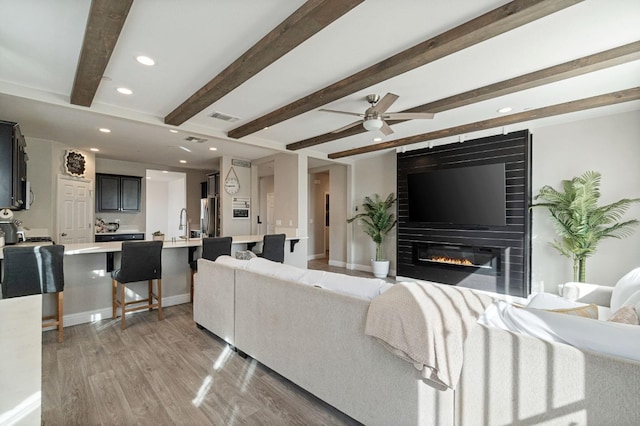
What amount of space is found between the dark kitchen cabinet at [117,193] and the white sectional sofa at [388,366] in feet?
18.9

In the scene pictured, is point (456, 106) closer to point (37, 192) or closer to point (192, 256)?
point (192, 256)

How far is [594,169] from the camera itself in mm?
4062

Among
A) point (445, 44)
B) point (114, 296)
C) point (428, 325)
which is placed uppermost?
point (445, 44)

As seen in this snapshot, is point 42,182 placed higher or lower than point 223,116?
lower

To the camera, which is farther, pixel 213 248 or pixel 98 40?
pixel 213 248

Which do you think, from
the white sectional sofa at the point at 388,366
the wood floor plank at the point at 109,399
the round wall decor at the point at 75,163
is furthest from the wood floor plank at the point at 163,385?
the round wall decor at the point at 75,163

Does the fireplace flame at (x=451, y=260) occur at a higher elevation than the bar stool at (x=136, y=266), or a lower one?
lower

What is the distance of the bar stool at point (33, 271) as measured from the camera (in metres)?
2.62

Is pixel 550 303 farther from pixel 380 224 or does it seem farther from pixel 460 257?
pixel 380 224

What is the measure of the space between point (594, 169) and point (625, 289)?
273cm

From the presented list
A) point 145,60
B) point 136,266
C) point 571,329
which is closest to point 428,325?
point 571,329

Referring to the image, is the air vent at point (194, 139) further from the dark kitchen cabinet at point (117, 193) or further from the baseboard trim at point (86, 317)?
the dark kitchen cabinet at point (117, 193)

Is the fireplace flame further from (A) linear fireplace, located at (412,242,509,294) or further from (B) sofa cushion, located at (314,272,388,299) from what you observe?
(B) sofa cushion, located at (314,272,388,299)

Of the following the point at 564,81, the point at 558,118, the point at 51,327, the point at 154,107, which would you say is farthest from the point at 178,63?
the point at 558,118
